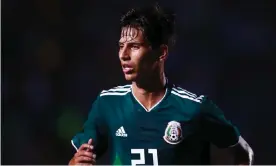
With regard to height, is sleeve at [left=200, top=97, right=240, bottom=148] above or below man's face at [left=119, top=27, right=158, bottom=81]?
below

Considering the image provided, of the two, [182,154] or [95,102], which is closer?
[182,154]

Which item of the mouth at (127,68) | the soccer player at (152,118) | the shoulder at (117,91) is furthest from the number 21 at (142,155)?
the mouth at (127,68)

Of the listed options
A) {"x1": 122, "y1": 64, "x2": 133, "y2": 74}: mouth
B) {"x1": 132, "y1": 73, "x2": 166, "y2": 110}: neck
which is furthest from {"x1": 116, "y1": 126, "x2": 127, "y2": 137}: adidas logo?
{"x1": 122, "y1": 64, "x2": 133, "y2": 74}: mouth

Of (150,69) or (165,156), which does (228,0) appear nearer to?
(150,69)

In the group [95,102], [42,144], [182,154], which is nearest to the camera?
[182,154]

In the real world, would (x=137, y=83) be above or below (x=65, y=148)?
above

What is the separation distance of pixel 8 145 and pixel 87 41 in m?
0.78

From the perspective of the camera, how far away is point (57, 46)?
280 centimetres

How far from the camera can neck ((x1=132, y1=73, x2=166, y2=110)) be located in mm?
2543

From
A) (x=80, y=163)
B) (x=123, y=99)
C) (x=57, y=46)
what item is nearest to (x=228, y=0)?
(x=123, y=99)

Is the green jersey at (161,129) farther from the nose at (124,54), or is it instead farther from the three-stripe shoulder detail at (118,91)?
the nose at (124,54)

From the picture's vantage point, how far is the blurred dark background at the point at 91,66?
268 centimetres

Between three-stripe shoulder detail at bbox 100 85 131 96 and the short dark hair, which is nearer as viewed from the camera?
the short dark hair

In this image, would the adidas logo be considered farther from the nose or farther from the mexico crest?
the nose
